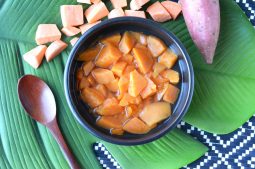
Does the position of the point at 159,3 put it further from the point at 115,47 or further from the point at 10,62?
the point at 10,62

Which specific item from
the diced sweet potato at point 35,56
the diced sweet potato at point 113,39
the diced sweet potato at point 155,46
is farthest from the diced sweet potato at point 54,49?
the diced sweet potato at point 155,46

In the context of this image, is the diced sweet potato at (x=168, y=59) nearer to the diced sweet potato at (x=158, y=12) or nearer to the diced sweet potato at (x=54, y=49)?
the diced sweet potato at (x=158, y=12)

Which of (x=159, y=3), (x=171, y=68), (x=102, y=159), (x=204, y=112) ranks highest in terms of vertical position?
(x=159, y=3)

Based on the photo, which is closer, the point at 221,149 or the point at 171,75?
the point at 171,75

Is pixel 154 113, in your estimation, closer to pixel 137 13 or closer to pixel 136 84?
pixel 136 84

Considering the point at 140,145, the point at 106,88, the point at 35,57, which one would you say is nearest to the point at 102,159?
the point at 140,145

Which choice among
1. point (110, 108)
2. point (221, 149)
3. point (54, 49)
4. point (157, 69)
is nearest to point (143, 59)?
point (157, 69)
